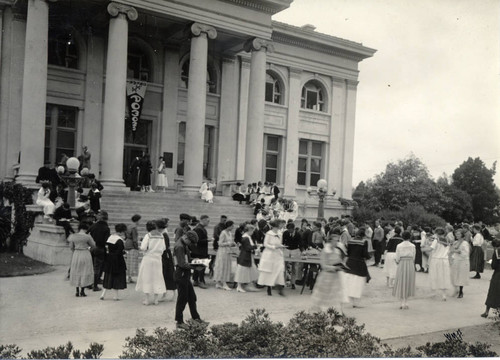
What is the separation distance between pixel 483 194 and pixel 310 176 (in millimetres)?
31312

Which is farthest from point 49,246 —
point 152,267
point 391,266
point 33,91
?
point 391,266

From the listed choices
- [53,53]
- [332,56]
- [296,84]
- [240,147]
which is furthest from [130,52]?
[332,56]

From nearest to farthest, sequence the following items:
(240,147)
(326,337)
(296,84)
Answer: (326,337) < (240,147) < (296,84)

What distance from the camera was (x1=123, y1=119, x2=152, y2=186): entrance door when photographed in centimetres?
2637

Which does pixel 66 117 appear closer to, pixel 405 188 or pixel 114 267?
pixel 114 267

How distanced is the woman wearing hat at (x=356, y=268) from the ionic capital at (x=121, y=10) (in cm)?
1490

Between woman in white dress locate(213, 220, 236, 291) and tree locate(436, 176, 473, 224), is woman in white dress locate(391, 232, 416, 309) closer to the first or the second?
woman in white dress locate(213, 220, 236, 291)

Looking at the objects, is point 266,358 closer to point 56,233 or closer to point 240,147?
point 56,233

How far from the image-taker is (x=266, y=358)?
6.32 metres

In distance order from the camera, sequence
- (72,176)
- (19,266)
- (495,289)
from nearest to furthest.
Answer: (495,289) → (19,266) → (72,176)

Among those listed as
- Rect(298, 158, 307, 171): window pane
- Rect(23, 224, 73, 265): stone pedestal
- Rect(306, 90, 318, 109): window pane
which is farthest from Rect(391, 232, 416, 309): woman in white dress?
Rect(306, 90, 318, 109): window pane

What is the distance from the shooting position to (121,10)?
21344 mm

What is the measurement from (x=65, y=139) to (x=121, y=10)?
22.9 ft

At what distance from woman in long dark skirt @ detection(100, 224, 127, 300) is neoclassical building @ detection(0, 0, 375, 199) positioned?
1045 centimetres
